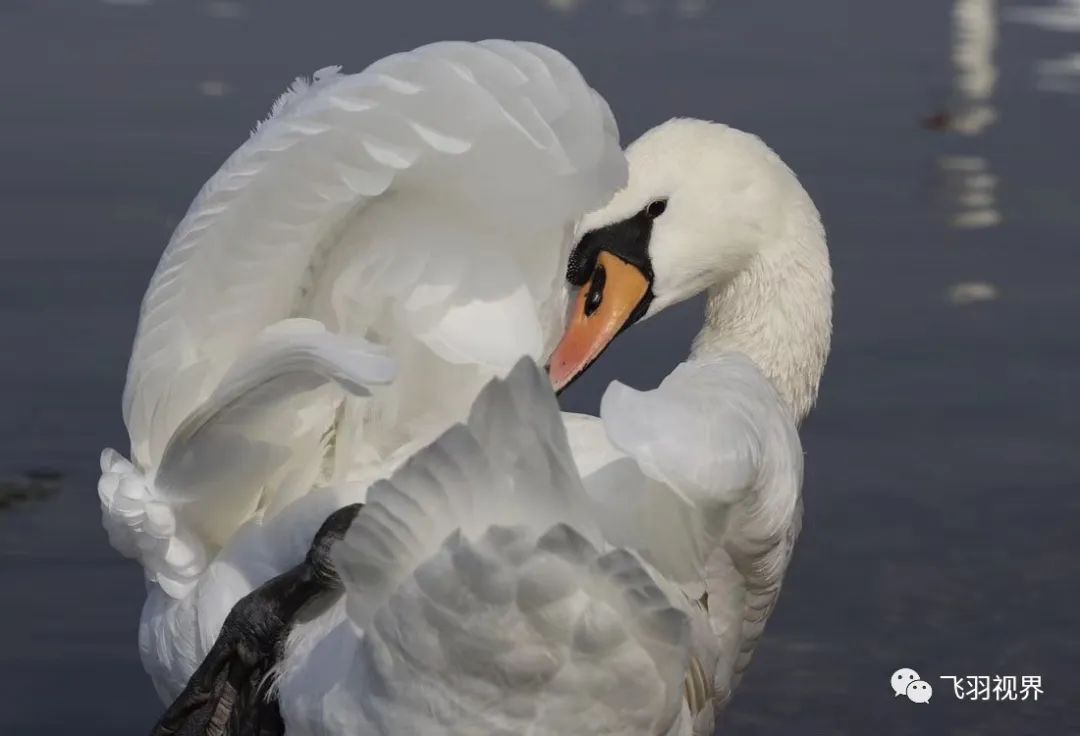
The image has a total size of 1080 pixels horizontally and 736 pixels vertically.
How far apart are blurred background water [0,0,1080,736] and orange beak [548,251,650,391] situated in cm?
98

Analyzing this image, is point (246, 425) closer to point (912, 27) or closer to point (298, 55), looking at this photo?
point (298, 55)

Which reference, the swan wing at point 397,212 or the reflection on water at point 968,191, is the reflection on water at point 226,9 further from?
the swan wing at point 397,212

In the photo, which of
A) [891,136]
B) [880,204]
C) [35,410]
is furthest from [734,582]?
[891,136]

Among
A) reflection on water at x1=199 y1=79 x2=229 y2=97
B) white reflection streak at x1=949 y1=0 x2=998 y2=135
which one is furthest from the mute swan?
white reflection streak at x1=949 y1=0 x2=998 y2=135

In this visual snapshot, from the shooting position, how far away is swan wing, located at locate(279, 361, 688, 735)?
Answer: 2.89 meters

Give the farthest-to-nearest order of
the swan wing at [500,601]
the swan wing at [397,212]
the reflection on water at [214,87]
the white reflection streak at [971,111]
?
the reflection on water at [214,87] < the white reflection streak at [971,111] < the swan wing at [397,212] < the swan wing at [500,601]

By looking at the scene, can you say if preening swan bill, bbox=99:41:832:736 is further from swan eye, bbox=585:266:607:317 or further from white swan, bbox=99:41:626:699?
swan eye, bbox=585:266:607:317

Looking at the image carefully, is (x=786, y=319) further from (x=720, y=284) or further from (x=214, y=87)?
(x=214, y=87)

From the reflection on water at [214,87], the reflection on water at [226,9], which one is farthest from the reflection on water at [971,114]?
the reflection on water at [226,9]

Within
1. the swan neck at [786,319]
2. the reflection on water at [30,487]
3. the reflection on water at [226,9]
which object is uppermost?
the swan neck at [786,319]

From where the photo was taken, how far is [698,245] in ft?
14.9

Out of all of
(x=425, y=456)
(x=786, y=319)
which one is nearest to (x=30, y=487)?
(x=786, y=319)

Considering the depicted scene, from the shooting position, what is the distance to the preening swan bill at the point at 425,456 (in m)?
2.94

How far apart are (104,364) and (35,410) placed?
0.33 metres
